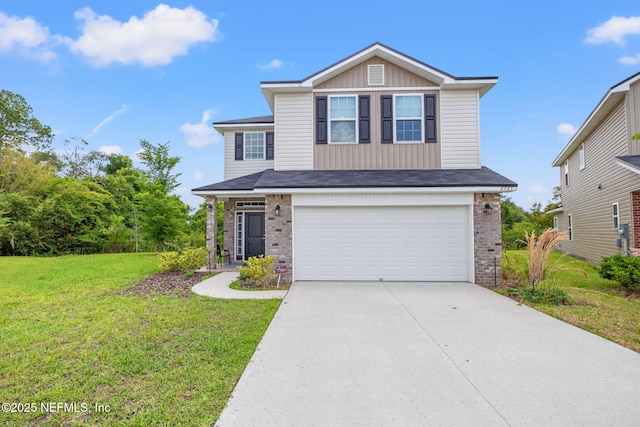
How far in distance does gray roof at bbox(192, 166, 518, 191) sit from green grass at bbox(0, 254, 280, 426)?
3.65 metres

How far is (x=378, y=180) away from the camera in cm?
920

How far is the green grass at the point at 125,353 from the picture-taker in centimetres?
296

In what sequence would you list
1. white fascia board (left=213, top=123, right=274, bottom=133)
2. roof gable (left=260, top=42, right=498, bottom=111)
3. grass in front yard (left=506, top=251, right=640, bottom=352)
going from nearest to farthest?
1. grass in front yard (left=506, top=251, right=640, bottom=352)
2. roof gable (left=260, top=42, right=498, bottom=111)
3. white fascia board (left=213, top=123, right=274, bottom=133)

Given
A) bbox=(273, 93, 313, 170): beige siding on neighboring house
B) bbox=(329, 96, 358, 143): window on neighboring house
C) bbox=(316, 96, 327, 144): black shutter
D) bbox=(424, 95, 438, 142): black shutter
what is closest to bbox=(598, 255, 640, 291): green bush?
bbox=(424, 95, 438, 142): black shutter

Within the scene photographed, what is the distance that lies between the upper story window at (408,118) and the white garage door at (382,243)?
2478 millimetres

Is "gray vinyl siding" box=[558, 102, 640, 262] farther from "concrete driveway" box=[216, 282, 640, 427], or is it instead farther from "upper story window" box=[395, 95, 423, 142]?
"concrete driveway" box=[216, 282, 640, 427]

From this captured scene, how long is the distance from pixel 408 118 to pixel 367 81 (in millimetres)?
1746

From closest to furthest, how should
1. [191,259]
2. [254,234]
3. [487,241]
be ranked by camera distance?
[487,241] < [191,259] < [254,234]

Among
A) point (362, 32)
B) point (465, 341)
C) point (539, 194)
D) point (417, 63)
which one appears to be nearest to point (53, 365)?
point (465, 341)

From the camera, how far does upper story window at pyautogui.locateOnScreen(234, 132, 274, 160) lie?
43.2 ft

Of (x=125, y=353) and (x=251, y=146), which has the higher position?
(x=251, y=146)

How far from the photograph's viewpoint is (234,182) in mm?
11414

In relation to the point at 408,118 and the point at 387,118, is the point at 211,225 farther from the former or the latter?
the point at 408,118

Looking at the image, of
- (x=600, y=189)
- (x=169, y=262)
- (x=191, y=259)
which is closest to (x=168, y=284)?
(x=169, y=262)
